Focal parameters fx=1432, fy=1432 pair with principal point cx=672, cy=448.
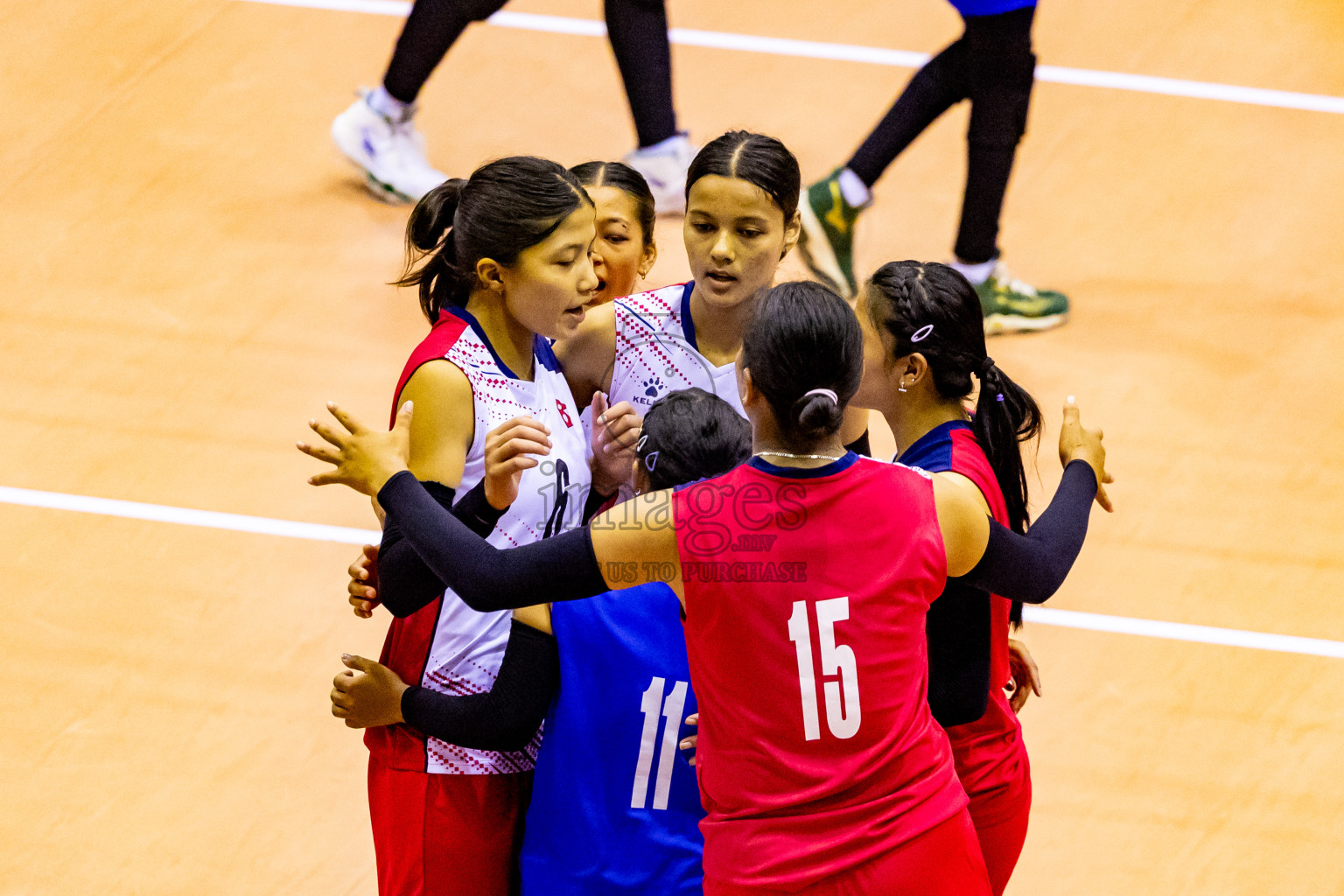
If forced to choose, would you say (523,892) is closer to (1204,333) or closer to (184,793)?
(184,793)

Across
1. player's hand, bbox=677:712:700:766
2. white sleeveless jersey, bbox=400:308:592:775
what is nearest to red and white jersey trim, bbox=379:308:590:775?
white sleeveless jersey, bbox=400:308:592:775

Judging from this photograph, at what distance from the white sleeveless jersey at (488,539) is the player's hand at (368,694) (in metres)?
0.06

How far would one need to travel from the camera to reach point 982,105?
5.00m

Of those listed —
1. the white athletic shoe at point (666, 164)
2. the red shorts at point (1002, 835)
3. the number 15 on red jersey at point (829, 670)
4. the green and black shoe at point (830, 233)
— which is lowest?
the green and black shoe at point (830, 233)

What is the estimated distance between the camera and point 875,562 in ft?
6.59

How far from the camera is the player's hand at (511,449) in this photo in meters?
2.24

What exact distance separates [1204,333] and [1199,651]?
167 centimetres

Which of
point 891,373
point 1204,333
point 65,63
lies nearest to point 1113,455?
point 1204,333

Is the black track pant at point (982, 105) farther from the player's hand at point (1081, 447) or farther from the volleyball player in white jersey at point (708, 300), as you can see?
the player's hand at point (1081, 447)

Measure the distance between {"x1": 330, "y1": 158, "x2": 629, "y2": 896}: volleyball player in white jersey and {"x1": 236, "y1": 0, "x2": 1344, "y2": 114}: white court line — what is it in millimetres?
4383

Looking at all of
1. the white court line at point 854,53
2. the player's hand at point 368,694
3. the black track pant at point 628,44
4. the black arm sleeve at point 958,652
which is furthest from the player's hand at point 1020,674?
the white court line at point 854,53

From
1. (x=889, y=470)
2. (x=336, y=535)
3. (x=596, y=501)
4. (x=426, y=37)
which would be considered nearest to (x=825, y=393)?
(x=889, y=470)

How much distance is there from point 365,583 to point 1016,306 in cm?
331

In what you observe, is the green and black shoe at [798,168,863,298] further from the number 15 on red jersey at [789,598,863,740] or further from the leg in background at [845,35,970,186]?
the number 15 on red jersey at [789,598,863,740]
